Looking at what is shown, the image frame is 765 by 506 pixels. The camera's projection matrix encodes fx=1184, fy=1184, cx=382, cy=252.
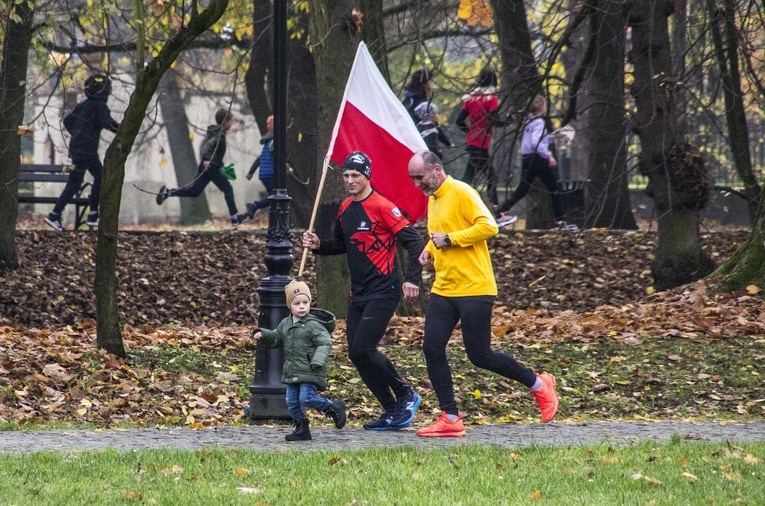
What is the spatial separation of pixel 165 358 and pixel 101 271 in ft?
3.77

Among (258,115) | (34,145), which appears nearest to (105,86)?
(258,115)

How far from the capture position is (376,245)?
807cm

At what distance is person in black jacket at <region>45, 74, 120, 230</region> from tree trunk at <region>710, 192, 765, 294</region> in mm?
9546

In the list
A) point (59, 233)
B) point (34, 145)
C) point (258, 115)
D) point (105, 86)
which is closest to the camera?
point (105, 86)

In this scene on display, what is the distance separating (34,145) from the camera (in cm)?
3912

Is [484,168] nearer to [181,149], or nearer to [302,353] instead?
[302,353]

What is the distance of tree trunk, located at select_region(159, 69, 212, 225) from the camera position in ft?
113

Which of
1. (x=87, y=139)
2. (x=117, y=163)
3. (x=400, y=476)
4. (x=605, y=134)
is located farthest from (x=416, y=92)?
(x=400, y=476)

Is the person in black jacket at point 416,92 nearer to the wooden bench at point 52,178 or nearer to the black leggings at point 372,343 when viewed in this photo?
the wooden bench at point 52,178

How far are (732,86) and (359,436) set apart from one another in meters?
10.0

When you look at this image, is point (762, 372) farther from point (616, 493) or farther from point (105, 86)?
point (105, 86)

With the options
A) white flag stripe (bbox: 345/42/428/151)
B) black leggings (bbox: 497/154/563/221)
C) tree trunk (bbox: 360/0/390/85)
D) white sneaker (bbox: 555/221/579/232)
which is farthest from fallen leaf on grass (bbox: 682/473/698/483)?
white sneaker (bbox: 555/221/579/232)

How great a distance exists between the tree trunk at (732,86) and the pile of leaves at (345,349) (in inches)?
60.8

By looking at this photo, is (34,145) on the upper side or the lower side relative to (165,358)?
upper
